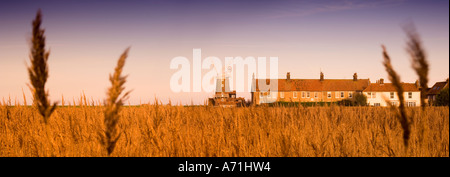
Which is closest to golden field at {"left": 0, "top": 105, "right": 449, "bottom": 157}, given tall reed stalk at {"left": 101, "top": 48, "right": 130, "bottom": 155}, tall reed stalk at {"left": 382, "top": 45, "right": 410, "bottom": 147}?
tall reed stalk at {"left": 382, "top": 45, "right": 410, "bottom": 147}

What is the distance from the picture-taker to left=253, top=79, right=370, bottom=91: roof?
71.3 metres

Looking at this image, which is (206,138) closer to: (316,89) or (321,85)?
(316,89)

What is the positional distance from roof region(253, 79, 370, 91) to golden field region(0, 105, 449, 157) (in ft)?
202

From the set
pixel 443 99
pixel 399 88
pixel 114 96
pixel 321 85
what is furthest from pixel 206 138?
pixel 321 85

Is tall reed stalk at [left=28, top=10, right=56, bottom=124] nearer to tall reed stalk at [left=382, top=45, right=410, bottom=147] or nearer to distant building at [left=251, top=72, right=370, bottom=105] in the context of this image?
tall reed stalk at [left=382, top=45, right=410, bottom=147]

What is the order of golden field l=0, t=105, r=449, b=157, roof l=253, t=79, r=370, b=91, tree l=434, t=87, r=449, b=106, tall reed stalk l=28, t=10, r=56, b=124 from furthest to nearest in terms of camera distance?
roof l=253, t=79, r=370, b=91 < tree l=434, t=87, r=449, b=106 < golden field l=0, t=105, r=449, b=157 < tall reed stalk l=28, t=10, r=56, b=124

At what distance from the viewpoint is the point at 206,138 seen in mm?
6148

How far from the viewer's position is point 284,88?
71.1m

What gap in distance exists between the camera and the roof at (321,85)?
71.3m

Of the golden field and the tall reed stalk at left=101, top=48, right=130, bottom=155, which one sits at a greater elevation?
the tall reed stalk at left=101, top=48, right=130, bottom=155
